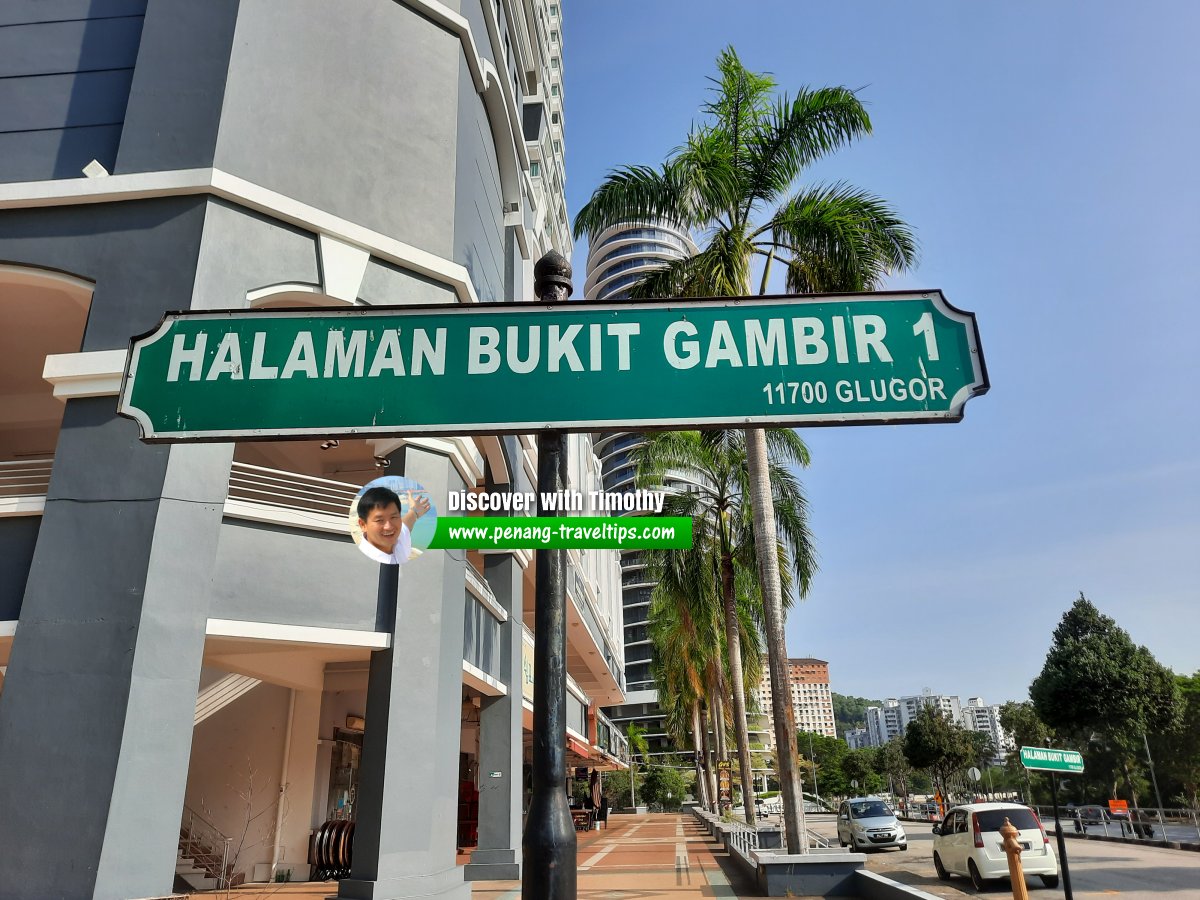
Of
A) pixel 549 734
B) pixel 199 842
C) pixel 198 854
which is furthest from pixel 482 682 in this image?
pixel 549 734

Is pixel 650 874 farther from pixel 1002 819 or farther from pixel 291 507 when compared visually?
pixel 291 507

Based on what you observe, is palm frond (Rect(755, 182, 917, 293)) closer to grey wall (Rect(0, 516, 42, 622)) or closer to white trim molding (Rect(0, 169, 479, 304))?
white trim molding (Rect(0, 169, 479, 304))

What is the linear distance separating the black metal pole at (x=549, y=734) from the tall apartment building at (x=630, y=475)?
106 m

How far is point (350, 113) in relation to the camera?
467 inches

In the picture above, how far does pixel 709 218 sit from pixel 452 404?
13.1 meters

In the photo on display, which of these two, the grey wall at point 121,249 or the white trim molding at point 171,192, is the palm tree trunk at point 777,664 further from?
the grey wall at point 121,249

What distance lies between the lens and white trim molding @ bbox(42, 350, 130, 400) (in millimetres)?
9180

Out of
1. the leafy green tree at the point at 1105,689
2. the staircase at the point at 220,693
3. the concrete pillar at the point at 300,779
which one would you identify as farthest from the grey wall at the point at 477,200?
the leafy green tree at the point at 1105,689

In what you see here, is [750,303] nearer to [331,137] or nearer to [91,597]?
[91,597]

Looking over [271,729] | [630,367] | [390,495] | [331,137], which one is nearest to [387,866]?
[271,729]

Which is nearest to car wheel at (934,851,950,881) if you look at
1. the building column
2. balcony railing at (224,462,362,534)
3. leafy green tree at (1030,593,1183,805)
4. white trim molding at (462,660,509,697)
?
the building column

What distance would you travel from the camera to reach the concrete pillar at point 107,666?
25.2 ft

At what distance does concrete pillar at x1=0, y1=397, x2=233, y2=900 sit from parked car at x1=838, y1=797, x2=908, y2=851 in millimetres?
20478

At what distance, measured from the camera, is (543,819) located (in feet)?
8.00
